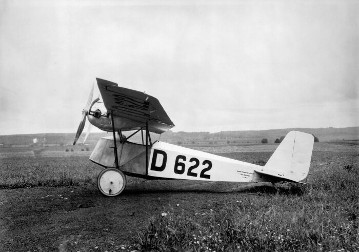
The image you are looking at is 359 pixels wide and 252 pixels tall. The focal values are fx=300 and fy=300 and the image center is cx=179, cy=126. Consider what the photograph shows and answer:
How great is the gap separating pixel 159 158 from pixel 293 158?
159 inches

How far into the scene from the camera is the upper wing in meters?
7.04

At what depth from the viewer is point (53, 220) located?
6121mm

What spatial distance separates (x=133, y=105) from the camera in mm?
7750

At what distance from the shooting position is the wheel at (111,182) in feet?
27.7

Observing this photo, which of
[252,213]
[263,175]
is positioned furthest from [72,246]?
[263,175]

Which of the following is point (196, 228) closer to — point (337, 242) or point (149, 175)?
point (337, 242)

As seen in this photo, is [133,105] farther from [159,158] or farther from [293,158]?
[293,158]

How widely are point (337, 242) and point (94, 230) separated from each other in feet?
13.1

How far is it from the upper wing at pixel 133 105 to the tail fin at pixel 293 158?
11.2 feet

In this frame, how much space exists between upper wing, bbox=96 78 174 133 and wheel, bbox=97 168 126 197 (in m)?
1.57

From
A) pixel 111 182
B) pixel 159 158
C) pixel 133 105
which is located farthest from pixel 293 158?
pixel 111 182

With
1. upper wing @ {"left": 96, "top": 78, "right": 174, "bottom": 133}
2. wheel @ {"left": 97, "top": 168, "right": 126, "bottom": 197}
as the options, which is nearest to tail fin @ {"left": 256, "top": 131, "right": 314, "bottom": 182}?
upper wing @ {"left": 96, "top": 78, "right": 174, "bottom": 133}

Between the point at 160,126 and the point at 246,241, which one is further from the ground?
the point at 160,126

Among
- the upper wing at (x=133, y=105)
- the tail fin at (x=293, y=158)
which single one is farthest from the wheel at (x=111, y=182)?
the tail fin at (x=293, y=158)
